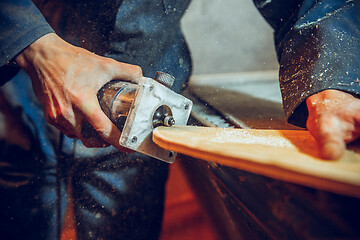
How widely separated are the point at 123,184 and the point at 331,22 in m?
0.89

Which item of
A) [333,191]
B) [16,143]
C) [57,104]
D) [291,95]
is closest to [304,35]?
[291,95]

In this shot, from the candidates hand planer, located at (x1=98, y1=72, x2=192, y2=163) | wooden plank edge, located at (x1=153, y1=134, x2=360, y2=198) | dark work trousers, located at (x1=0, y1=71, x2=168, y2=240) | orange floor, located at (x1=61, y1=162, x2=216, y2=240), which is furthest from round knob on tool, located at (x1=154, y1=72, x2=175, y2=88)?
orange floor, located at (x1=61, y1=162, x2=216, y2=240)

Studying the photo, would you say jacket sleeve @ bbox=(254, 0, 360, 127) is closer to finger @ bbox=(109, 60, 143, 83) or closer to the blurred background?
finger @ bbox=(109, 60, 143, 83)

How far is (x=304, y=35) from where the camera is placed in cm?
68

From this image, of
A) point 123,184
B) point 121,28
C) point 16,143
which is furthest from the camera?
point 16,143

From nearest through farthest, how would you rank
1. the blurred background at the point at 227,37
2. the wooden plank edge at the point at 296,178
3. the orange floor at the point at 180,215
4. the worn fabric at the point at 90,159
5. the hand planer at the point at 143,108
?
the wooden plank edge at the point at 296,178
the hand planer at the point at 143,108
the worn fabric at the point at 90,159
the orange floor at the point at 180,215
the blurred background at the point at 227,37

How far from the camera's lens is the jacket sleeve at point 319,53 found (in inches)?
22.5

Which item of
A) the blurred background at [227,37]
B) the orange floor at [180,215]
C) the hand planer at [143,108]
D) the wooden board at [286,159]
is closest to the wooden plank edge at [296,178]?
the wooden board at [286,159]

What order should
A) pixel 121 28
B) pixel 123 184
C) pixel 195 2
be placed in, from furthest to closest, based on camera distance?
pixel 195 2, pixel 123 184, pixel 121 28

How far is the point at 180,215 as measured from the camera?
1633mm

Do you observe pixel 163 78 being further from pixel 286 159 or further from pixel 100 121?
pixel 286 159

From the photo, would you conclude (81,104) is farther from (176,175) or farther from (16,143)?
(176,175)

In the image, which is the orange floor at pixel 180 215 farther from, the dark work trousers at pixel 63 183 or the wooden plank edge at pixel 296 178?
the wooden plank edge at pixel 296 178

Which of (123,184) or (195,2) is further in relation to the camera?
(195,2)
